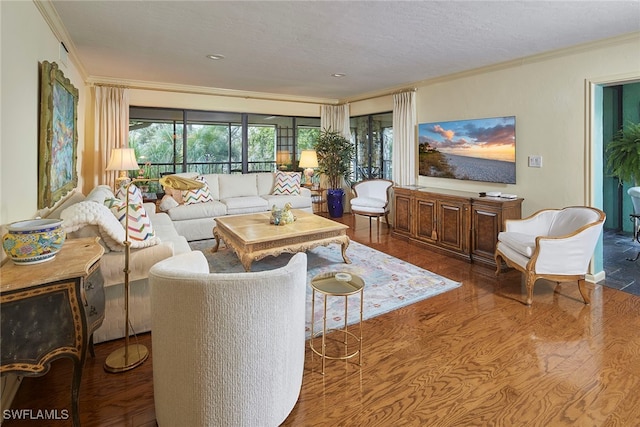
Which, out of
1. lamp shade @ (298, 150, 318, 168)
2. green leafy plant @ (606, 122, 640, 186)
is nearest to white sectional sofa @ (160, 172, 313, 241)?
lamp shade @ (298, 150, 318, 168)

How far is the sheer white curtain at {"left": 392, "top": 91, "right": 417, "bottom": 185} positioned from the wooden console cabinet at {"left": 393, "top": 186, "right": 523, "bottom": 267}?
0.55 metres

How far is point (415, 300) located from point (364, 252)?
153cm

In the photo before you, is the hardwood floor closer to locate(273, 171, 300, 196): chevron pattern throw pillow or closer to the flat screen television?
the flat screen television

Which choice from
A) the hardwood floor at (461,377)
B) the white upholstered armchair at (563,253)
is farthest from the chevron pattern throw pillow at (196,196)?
the white upholstered armchair at (563,253)

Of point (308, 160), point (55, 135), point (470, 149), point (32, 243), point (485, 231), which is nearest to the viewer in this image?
point (32, 243)

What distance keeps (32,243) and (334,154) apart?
5.85 metres

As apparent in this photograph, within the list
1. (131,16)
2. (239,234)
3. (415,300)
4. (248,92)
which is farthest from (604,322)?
(248,92)

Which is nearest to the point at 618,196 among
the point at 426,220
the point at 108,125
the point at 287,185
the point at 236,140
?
the point at 426,220

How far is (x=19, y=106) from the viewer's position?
2125 millimetres

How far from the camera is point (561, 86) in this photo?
3.85 meters

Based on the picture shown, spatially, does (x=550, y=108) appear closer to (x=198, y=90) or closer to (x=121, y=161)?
(x=198, y=90)

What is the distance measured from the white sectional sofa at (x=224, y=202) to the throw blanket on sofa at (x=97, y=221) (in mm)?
2617

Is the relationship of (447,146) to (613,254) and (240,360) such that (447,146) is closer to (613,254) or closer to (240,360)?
(613,254)

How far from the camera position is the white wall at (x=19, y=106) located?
6.23 feet
